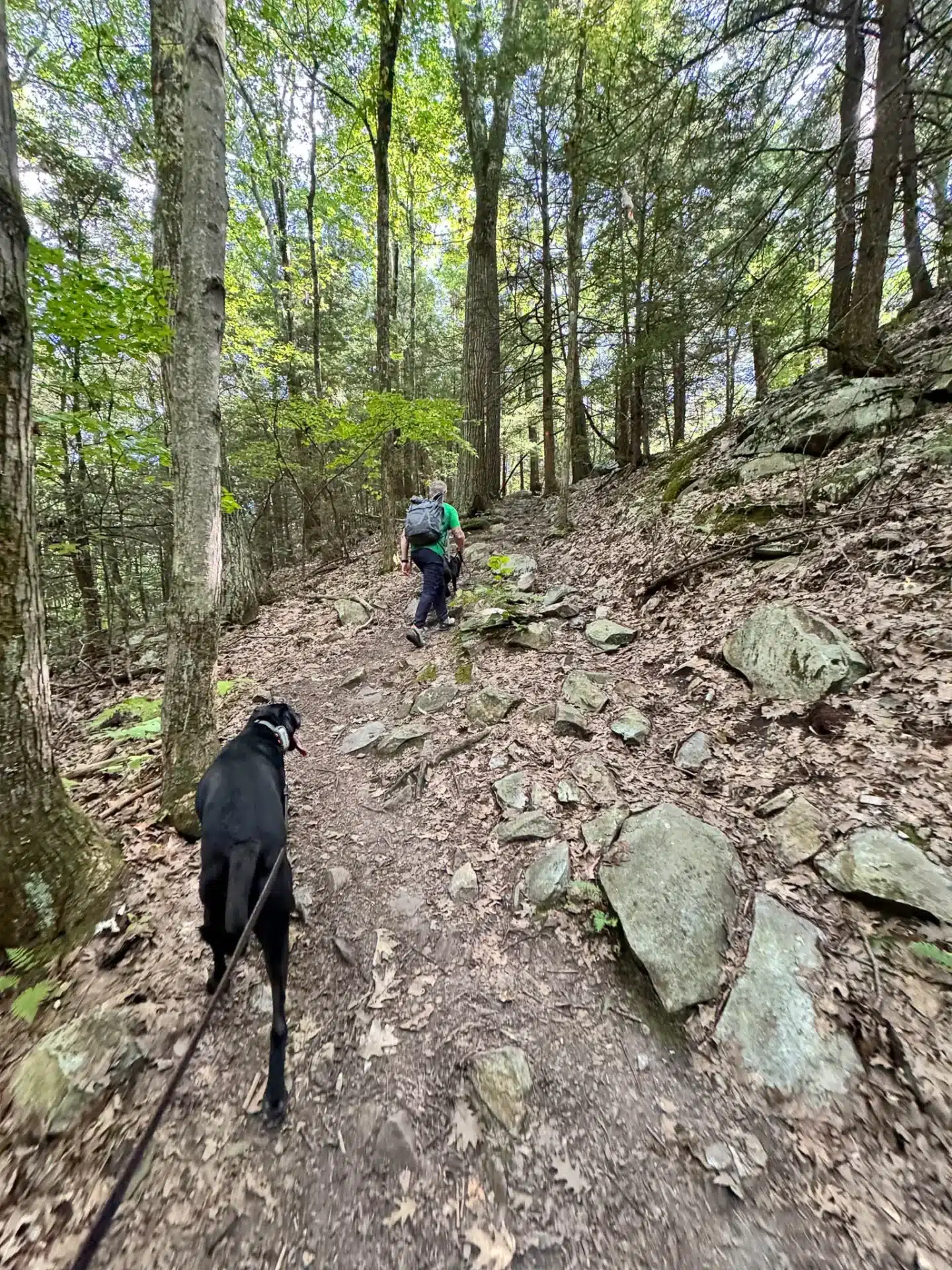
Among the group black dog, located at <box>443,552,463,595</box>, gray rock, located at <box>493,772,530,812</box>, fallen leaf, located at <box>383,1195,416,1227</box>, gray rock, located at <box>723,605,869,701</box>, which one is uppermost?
black dog, located at <box>443,552,463,595</box>

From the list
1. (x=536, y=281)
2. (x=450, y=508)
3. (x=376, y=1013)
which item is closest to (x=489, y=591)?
(x=450, y=508)

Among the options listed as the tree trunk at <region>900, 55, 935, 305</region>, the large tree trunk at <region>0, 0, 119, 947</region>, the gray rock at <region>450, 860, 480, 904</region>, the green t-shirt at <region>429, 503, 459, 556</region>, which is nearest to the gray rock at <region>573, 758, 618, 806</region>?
the gray rock at <region>450, 860, 480, 904</region>

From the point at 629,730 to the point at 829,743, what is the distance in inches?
49.4

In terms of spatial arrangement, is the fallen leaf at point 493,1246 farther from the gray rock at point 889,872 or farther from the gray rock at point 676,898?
Answer: the gray rock at point 889,872

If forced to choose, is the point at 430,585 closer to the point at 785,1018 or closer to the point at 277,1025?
the point at 277,1025

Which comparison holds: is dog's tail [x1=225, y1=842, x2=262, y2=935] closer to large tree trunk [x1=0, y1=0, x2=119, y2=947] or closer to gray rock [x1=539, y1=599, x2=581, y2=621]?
large tree trunk [x1=0, y1=0, x2=119, y2=947]

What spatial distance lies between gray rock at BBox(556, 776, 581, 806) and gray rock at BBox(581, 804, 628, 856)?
7.7 inches

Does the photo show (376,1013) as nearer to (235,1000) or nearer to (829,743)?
(235,1000)

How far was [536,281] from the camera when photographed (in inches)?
455

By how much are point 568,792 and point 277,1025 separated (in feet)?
6.81

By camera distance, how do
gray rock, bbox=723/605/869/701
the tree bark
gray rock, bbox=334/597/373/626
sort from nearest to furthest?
gray rock, bbox=723/605/869/701, gray rock, bbox=334/597/373/626, the tree bark

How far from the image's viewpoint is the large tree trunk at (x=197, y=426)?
352cm

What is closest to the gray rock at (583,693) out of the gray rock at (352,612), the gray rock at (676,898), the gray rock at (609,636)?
the gray rock at (609,636)

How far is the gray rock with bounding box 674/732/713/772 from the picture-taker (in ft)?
11.1
